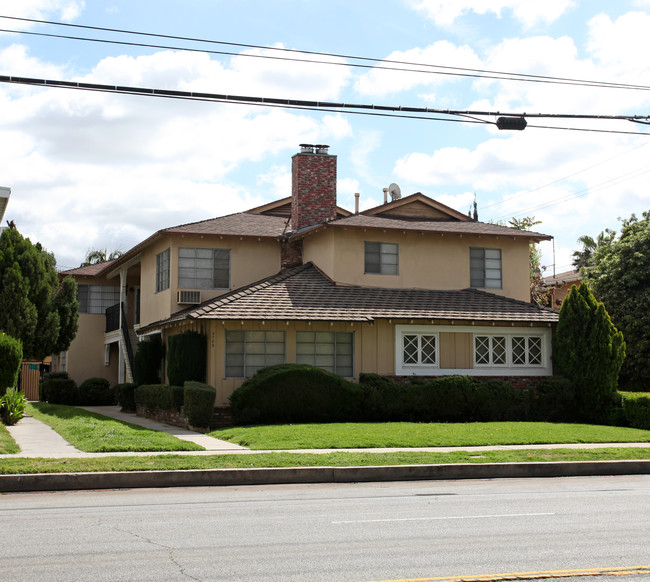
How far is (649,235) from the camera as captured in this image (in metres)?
34.5

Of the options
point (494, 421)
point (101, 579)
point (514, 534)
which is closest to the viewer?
point (101, 579)

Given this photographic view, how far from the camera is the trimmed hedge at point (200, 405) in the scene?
843 inches

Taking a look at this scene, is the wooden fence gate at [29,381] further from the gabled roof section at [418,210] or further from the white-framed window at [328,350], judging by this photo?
the white-framed window at [328,350]

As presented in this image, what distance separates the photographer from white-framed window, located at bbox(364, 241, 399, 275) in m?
27.6

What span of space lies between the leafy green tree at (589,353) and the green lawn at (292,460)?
7.65 m

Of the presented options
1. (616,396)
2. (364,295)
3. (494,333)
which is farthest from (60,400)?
(616,396)

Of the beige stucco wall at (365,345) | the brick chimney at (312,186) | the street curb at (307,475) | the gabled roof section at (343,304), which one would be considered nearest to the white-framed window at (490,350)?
the beige stucco wall at (365,345)

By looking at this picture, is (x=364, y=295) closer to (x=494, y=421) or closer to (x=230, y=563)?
(x=494, y=421)

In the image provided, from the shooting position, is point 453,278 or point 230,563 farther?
point 453,278

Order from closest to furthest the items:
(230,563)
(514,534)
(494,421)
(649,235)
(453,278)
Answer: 1. (230,563)
2. (514,534)
3. (494,421)
4. (453,278)
5. (649,235)

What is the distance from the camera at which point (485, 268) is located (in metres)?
29.1

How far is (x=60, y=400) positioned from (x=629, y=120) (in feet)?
85.5

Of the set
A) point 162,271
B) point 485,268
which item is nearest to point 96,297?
point 162,271

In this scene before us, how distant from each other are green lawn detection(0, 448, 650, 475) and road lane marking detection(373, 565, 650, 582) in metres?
7.59
